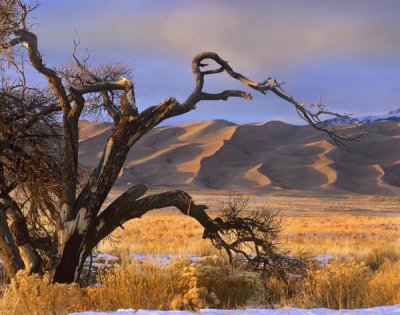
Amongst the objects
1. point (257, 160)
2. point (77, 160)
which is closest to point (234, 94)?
point (77, 160)

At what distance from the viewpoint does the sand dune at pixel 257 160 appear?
12294 centimetres

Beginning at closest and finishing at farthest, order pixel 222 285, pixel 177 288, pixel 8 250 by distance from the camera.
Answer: pixel 177 288, pixel 222 285, pixel 8 250

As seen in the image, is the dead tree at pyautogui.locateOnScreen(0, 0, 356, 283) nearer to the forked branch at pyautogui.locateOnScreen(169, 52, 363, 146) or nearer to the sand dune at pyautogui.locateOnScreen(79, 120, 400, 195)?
the forked branch at pyautogui.locateOnScreen(169, 52, 363, 146)

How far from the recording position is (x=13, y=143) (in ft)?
33.8

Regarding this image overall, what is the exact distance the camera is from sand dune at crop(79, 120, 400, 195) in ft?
403

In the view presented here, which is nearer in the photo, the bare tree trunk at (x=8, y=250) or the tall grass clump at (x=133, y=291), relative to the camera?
the tall grass clump at (x=133, y=291)

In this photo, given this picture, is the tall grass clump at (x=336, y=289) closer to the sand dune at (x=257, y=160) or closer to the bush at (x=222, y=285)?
the bush at (x=222, y=285)

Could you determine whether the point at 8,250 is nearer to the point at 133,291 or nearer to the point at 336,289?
A: the point at 133,291

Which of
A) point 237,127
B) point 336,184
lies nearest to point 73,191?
point 336,184

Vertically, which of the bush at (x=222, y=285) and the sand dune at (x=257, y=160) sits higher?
the sand dune at (x=257, y=160)

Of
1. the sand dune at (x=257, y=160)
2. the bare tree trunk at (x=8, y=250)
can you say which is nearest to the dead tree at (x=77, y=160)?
the bare tree trunk at (x=8, y=250)

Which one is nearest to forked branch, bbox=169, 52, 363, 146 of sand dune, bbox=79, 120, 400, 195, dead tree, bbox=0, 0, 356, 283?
dead tree, bbox=0, 0, 356, 283

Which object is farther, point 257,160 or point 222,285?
point 257,160

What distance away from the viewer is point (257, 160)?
144500mm
